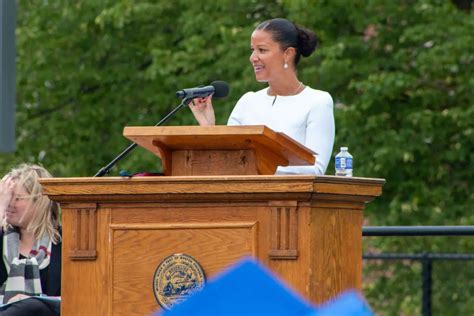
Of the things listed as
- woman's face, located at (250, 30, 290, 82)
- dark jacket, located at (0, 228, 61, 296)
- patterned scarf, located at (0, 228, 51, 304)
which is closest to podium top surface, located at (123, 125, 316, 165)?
woman's face, located at (250, 30, 290, 82)

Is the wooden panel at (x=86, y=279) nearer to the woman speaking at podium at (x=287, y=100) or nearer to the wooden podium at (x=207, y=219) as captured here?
the wooden podium at (x=207, y=219)

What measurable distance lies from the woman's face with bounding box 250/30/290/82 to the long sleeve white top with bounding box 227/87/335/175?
0.36 ft

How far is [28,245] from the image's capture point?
6746 mm

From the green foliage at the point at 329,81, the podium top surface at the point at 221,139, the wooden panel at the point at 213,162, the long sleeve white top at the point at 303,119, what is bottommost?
the wooden panel at the point at 213,162

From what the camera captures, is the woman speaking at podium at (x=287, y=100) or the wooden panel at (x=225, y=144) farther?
the woman speaking at podium at (x=287, y=100)

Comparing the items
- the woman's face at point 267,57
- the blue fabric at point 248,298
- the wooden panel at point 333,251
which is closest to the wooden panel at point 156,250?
the wooden panel at point 333,251

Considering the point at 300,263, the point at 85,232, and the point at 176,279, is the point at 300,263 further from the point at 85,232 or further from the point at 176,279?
the point at 85,232

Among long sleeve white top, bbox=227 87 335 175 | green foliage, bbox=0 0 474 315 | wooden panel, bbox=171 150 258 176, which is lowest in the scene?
wooden panel, bbox=171 150 258 176

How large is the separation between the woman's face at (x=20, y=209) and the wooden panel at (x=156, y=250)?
70.4 inches

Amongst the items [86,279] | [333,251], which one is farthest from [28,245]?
[333,251]

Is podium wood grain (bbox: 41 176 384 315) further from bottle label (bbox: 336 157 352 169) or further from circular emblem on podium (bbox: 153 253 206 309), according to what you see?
bottle label (bbox: 336 157 352 169)

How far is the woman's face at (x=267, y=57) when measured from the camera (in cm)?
576

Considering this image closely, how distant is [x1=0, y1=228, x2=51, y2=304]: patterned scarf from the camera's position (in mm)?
6586

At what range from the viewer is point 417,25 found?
16.6 metres
